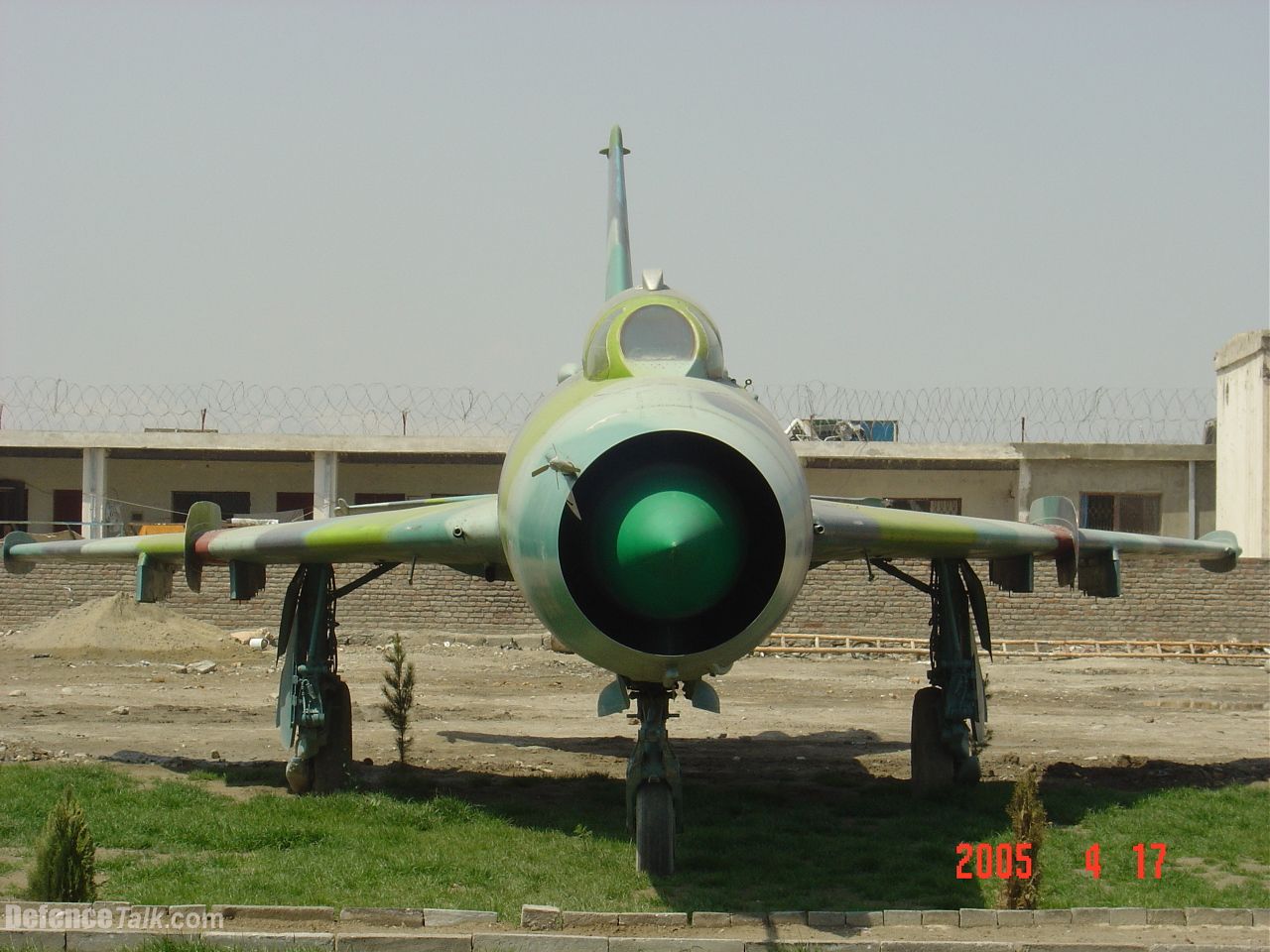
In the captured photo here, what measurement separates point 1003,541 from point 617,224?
20.8 ft

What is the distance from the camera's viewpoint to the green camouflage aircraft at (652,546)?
23.4 ft

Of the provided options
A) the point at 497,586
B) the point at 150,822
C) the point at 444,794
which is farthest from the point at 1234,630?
the point at 150,822

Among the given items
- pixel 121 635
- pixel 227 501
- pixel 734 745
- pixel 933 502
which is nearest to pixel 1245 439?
pixel 933 502

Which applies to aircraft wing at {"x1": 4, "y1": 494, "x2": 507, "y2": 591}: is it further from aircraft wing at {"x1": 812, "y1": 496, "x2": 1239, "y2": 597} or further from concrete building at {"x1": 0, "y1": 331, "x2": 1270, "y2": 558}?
concrete building at {"x1": 0, "y1": 331, "x2": 1270, "y2": 558}

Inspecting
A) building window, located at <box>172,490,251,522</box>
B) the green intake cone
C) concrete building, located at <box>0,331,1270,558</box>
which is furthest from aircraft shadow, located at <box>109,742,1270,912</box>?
building window, located at <box>172,490,251,522</box>

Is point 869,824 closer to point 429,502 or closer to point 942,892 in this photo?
point 942,892

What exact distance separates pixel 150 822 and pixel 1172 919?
7708mm

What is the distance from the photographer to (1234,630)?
31.2 meters

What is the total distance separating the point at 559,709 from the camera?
64.5 feet

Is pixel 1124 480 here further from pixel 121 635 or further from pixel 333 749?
pixel 333 749

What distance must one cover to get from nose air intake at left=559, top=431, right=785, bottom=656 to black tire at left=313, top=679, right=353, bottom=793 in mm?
5937

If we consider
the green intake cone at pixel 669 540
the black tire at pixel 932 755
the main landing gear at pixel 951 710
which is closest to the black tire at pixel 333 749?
the main landing gear at pixel 951 710

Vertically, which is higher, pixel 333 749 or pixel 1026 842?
pixel 1026 842

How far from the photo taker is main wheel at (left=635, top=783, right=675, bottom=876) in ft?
27.9
